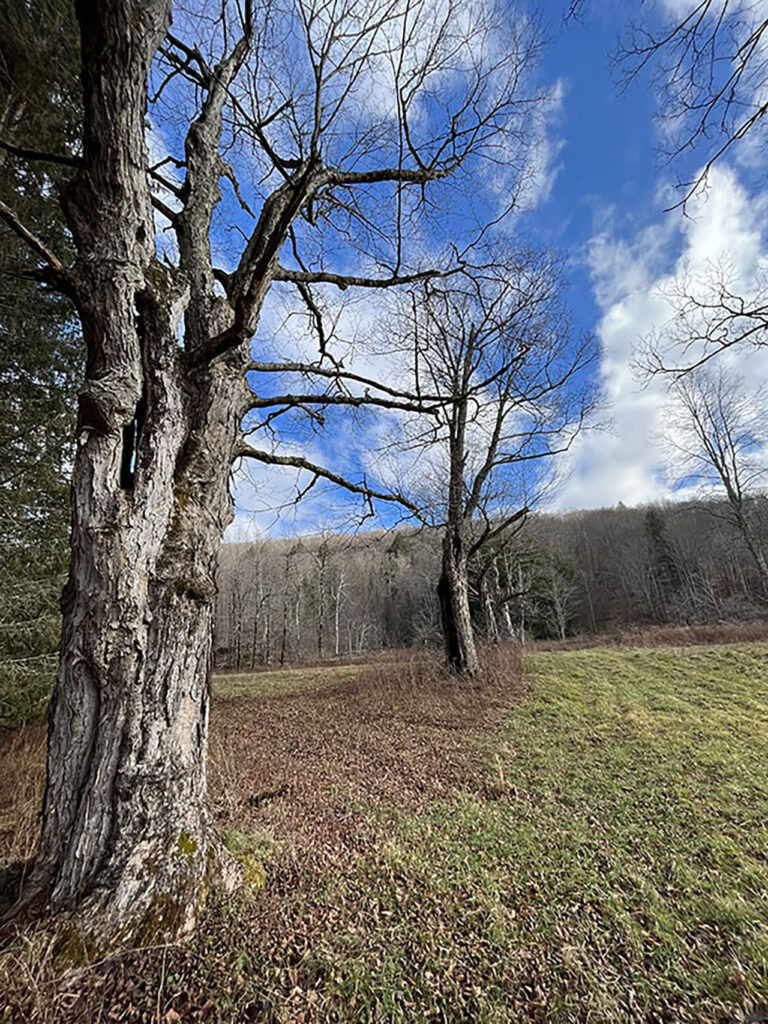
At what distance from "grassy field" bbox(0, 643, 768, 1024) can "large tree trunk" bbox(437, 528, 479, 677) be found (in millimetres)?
2842

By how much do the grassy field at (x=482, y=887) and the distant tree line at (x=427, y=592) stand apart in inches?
891

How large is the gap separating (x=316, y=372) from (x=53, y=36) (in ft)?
15.6

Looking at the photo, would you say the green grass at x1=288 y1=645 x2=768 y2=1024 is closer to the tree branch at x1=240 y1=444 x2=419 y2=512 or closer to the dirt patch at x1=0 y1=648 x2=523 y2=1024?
the dirt patch at x1=0 y1=648 x2=523 y2=1024

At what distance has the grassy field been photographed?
1.72m

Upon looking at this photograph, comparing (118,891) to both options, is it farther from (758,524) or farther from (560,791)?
(758,524)

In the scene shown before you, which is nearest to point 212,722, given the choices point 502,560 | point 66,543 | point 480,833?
point 66,543

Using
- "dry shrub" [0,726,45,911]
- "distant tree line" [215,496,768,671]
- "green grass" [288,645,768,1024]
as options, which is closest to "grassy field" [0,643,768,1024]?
"green grass" [288,645,768,1024]

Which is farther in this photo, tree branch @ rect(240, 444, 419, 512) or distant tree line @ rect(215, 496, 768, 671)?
distant tree line @ rect(215, 496, 768, 671)

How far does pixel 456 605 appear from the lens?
8.72m

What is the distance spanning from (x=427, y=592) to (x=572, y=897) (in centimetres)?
2904

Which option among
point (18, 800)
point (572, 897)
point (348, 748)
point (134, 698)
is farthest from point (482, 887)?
point (18, 800)

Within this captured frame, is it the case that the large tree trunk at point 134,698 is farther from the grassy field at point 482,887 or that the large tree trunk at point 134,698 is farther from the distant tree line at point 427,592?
the distant tree line at point 427,592

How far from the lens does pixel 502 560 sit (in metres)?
19.6

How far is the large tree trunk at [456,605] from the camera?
28.1ft
